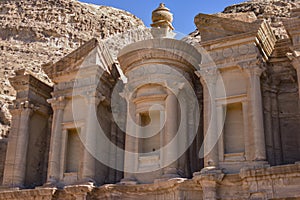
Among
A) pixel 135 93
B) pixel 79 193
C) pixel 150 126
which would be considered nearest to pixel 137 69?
pixel 135 93

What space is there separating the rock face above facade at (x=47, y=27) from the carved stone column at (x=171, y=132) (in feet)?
68.0

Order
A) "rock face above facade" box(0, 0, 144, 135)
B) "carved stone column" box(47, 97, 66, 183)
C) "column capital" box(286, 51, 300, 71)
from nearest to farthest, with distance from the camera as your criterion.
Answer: "column capital" box(286, 51, 300, 71) < "carved stone column" box(47, 97, 66, 183) < "rock face above facade" box(0, 0, 144, 135)

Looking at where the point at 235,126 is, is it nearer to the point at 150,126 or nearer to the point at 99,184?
the point at 150,126

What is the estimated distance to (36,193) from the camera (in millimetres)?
19938

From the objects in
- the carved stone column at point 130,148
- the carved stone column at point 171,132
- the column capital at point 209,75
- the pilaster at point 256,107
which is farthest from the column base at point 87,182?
the pilaster at point 256,107

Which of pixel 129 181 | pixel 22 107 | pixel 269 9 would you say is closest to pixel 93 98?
pixel 22 107

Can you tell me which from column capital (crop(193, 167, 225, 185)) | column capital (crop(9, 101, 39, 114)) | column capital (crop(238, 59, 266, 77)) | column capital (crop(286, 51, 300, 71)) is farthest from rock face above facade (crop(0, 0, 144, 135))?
column capital (crop(286, 51, 300, 71))

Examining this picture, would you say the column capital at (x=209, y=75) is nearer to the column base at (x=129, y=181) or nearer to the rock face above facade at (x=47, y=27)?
the column base at (x=129, y=181)

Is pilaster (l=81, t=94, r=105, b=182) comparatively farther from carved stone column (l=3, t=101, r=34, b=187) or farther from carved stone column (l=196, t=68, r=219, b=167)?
carved stone column (l=196, t=68, r=219, b=167)

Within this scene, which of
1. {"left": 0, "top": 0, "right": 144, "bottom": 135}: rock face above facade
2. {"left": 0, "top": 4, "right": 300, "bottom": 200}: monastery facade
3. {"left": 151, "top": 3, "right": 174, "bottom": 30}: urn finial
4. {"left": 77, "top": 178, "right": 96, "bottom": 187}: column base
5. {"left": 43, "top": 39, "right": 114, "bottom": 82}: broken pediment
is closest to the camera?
{"left": 0, "top": 4, "right": 300, "bottom": 200}: monastery facade

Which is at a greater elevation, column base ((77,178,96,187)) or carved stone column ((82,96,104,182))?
carved stone column ((82,96,104,182))

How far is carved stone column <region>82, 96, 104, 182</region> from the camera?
1997 centimetres

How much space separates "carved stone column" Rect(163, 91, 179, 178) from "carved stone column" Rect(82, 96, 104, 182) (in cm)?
307

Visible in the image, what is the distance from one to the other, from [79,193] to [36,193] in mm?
1984
